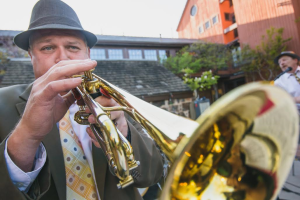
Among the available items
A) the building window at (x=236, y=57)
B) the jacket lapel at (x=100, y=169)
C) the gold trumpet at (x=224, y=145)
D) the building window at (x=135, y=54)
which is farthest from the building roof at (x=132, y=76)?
the building window at (x=236, y=57)

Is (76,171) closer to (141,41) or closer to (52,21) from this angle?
(52,21)

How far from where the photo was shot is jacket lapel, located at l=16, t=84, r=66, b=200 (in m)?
1.12

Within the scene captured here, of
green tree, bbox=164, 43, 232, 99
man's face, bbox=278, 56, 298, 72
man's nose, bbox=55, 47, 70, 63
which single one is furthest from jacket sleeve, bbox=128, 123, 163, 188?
Answer: green tree, bbox=164, 43, 232, 99

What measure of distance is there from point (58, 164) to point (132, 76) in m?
8.85

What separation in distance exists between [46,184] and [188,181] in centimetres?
80

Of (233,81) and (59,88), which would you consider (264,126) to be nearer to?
(59,88)

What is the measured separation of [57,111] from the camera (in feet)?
3.79

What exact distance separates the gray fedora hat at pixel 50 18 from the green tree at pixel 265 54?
1484cm

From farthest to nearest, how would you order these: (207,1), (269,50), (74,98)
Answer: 1. (207,1)
2. (269,50)
3. (74,98)

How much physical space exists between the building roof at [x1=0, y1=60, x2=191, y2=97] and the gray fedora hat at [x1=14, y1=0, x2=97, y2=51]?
261 inches

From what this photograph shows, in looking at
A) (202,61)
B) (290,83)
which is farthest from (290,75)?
(202,61)

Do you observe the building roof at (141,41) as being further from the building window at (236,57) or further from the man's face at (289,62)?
the man's face at (289,62)

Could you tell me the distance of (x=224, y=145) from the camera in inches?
34.4

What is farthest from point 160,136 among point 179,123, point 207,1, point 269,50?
point 207,1
